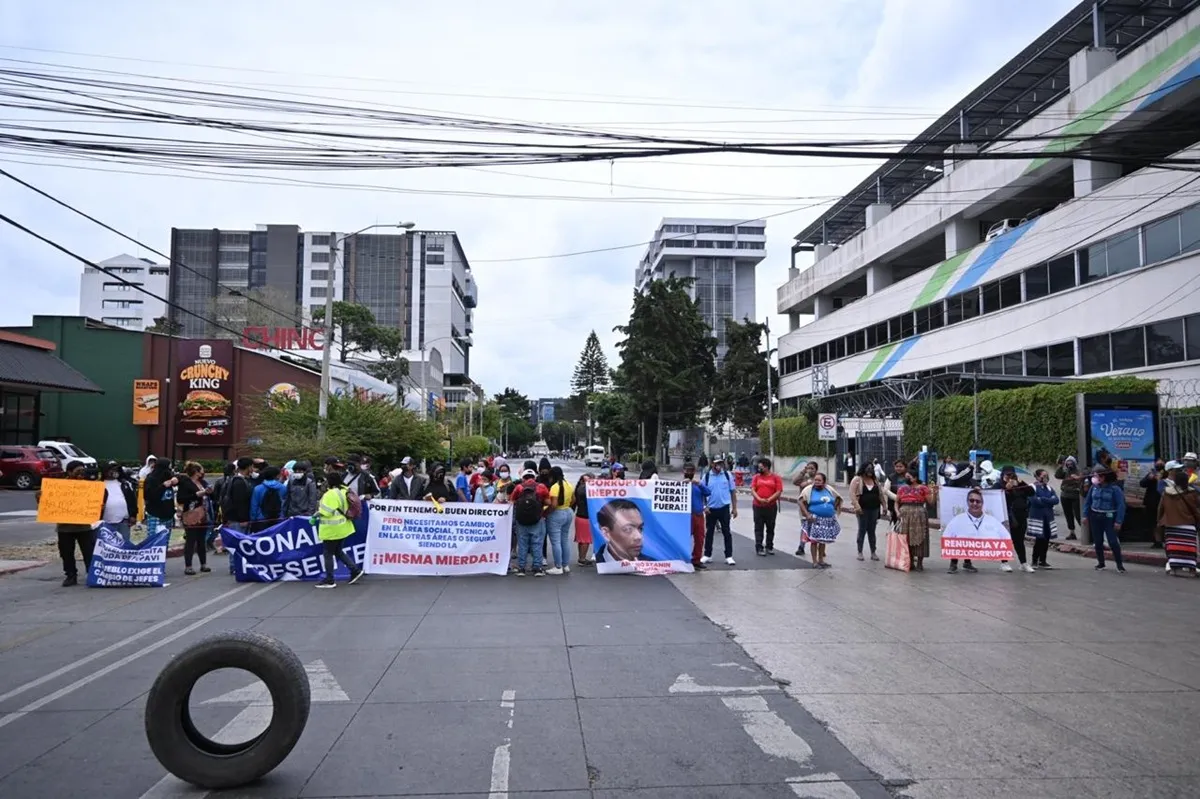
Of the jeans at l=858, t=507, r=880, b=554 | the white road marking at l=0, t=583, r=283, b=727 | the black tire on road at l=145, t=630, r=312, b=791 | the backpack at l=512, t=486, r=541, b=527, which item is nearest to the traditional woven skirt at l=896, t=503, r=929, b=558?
the jeans at l=858, t=507, r=880, b=554

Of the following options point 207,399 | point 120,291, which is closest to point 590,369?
point 120,291

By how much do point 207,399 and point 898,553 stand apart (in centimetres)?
4093

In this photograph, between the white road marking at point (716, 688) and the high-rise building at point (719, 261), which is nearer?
the white road marking at point (716, 688)

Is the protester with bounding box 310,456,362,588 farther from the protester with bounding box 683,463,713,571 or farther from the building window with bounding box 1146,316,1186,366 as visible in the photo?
the building window with bounding box 1146,316,1186,366

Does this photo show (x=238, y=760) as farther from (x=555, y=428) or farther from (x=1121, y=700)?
(x=555, y=428)

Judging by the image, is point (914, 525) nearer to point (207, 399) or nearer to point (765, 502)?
point (765, 502)

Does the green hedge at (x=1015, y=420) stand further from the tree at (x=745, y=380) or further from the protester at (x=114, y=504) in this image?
the tree at (x=745, y=380)

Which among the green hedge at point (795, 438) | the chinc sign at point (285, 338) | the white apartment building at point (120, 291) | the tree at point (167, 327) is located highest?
the white apartment building at point (120, 291)

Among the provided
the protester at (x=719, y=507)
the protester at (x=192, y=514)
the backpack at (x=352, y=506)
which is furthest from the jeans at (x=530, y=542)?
the protester at (x=192, y=514)

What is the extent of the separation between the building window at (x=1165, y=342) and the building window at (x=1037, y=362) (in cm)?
540

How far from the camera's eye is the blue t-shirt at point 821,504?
13586mm

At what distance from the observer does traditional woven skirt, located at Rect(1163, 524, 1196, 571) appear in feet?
43.0

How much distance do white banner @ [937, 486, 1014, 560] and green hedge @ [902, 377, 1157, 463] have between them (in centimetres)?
1042

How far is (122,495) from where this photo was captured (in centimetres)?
1209
